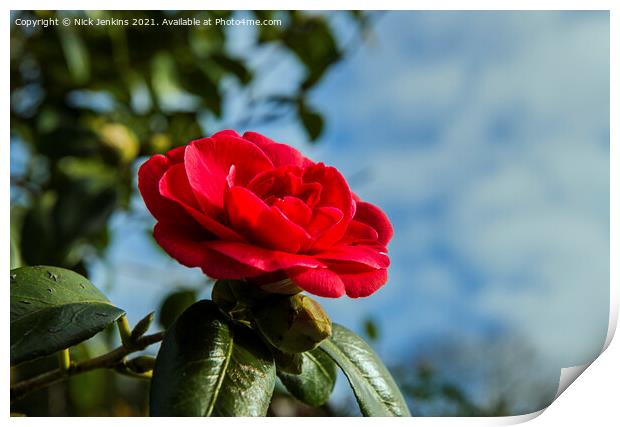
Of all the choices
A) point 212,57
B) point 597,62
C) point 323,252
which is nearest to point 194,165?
point 323,252

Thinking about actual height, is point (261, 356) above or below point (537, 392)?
above

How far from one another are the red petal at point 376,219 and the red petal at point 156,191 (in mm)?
82

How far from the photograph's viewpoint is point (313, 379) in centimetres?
37

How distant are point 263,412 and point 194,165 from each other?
0.10 metres

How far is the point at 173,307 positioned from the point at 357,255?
26 centimetres

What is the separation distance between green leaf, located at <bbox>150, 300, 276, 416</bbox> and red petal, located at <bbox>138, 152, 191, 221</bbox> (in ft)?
0.13

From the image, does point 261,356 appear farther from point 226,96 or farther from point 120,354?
point 226,96

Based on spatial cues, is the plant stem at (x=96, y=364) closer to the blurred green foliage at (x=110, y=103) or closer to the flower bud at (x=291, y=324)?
the flower bud at (x=291, y=324)

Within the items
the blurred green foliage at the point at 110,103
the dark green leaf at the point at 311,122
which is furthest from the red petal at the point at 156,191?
the dark green leaf at the point at 311,122

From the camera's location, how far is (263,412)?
0.29 metres

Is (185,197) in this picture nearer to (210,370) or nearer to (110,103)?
(210,370)

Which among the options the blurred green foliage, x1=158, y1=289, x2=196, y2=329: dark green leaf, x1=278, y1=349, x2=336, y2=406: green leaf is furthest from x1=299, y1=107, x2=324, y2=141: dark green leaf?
x1=278, y1=349, x2=336, y2=406: green leaf
